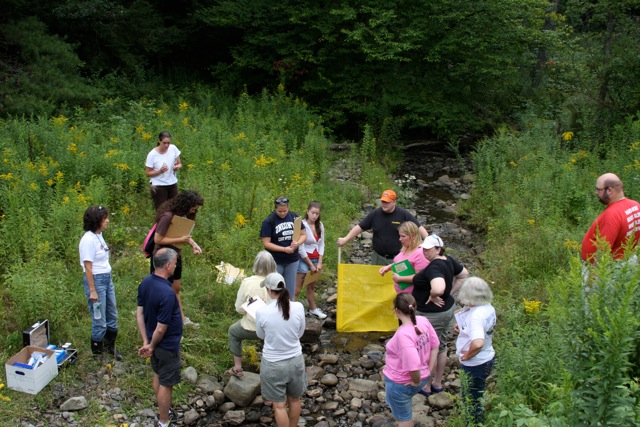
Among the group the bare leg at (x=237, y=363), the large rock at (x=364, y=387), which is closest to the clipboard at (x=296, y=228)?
the bare leg at (x=237, y=363)

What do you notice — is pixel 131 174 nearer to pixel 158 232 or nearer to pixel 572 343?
pixel 158 232

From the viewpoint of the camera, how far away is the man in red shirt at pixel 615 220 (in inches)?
239

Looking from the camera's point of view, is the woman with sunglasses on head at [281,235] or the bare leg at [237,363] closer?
the bare leg at [237,363]

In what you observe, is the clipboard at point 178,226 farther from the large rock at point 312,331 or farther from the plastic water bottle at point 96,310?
the large rock at point 312,331

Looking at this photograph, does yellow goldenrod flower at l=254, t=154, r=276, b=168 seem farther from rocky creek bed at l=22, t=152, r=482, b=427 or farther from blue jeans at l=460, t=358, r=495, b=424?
blue jeans at l=460, t=358, r=495, b=424

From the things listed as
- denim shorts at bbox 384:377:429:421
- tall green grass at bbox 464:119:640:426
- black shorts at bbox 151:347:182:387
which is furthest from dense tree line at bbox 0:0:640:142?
denim shorts at bbox 384:377:429:421

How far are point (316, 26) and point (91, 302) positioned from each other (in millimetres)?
13339

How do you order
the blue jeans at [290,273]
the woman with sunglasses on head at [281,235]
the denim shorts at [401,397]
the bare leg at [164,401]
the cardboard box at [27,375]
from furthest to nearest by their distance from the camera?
the blue jeans at [290,273], the woman with sunglasses on head at [281,235], the cardboard box at [27,375], the bare leg at [164,401], the denim shorts at [401,397]

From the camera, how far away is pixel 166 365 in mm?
5418

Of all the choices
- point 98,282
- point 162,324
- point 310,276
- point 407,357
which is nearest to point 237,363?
point 162,324

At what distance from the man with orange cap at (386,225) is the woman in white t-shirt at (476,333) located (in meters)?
2.15

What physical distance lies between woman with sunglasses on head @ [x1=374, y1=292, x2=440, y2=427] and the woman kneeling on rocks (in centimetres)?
85

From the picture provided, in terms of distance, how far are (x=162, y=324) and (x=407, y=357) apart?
2171mm

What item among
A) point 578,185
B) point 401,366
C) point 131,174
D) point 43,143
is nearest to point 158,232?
point 401,366
